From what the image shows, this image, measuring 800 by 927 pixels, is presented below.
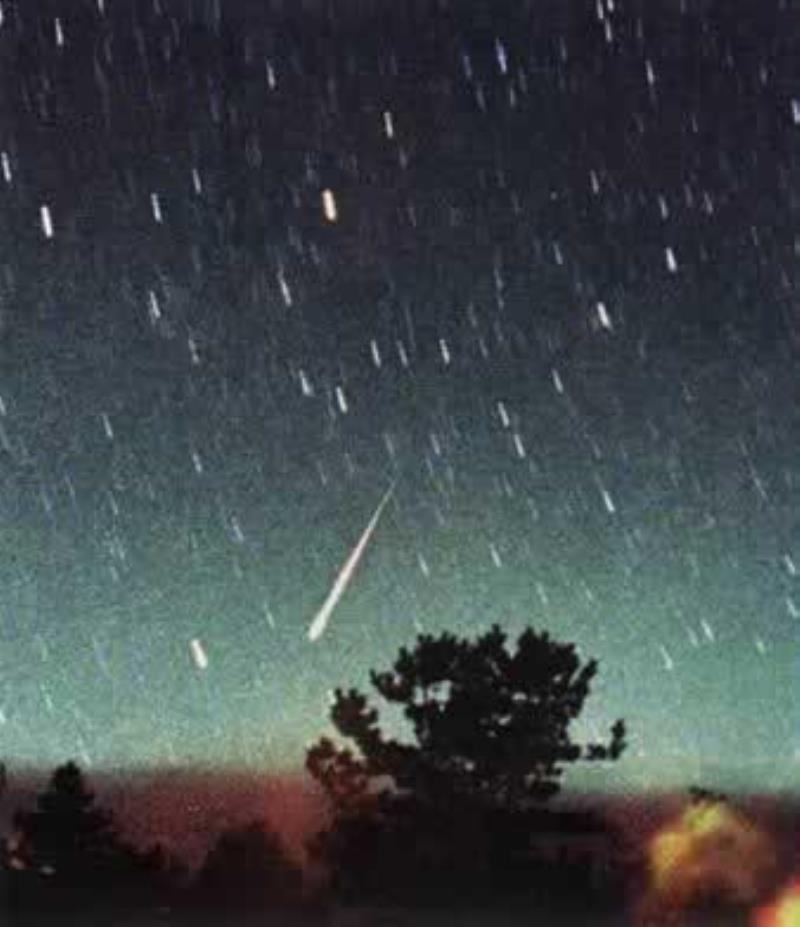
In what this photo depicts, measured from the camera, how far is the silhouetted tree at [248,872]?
1302 inches

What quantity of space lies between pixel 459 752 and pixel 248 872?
443 cm

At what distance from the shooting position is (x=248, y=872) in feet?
116

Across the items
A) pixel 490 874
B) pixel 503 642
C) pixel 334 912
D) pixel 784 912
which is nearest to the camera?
pixel 784 912

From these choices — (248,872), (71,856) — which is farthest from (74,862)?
(248,872)

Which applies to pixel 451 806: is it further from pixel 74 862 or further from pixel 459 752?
pixel 74 862

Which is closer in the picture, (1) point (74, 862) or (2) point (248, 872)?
(2) point (248, 872)

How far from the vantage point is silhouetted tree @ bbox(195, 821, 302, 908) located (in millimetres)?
33062

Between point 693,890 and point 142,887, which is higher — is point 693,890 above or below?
below

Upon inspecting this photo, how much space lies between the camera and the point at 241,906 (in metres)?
31.9

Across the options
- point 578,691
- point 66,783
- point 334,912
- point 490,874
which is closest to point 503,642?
point 578,691

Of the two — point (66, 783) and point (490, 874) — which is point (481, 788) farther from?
point (66, 783)

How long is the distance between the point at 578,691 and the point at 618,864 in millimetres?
3252

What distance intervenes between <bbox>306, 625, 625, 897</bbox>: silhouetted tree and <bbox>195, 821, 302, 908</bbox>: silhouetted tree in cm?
98

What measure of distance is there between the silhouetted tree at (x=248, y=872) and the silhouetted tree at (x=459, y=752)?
0.98m
